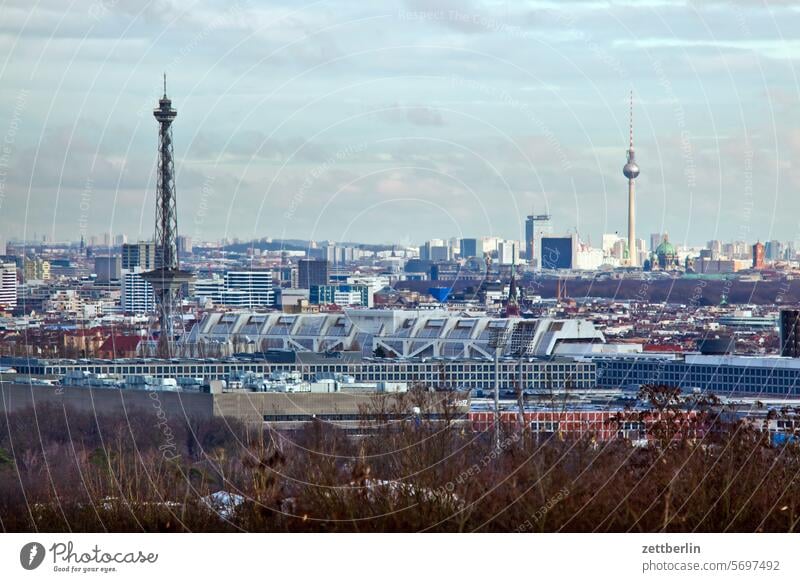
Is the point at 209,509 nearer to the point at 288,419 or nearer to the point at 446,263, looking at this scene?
the point at 288,419

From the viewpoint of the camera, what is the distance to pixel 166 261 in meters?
50.8

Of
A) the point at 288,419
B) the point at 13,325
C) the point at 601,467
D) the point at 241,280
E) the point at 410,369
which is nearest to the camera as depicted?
the point at 601,467

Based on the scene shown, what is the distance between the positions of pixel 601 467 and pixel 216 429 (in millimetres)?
11295

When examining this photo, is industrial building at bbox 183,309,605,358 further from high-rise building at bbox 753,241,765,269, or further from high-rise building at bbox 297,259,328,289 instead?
high-rise building at bbox 297,259,328,289

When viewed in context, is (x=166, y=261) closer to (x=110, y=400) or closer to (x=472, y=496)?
(x=110, y=400)

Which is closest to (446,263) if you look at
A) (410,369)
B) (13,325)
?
(13,325)

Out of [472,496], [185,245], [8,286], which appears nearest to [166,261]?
[8,286]

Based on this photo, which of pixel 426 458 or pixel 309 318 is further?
pixel 309 318

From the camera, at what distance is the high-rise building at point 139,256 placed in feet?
248

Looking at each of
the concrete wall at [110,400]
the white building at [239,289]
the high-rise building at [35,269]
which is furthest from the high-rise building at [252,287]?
the concrete wall at [110,400]

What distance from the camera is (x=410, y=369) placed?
41281mm

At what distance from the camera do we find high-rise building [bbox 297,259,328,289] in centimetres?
7712

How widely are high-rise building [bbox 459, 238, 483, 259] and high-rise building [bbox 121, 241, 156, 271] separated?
11.3m
